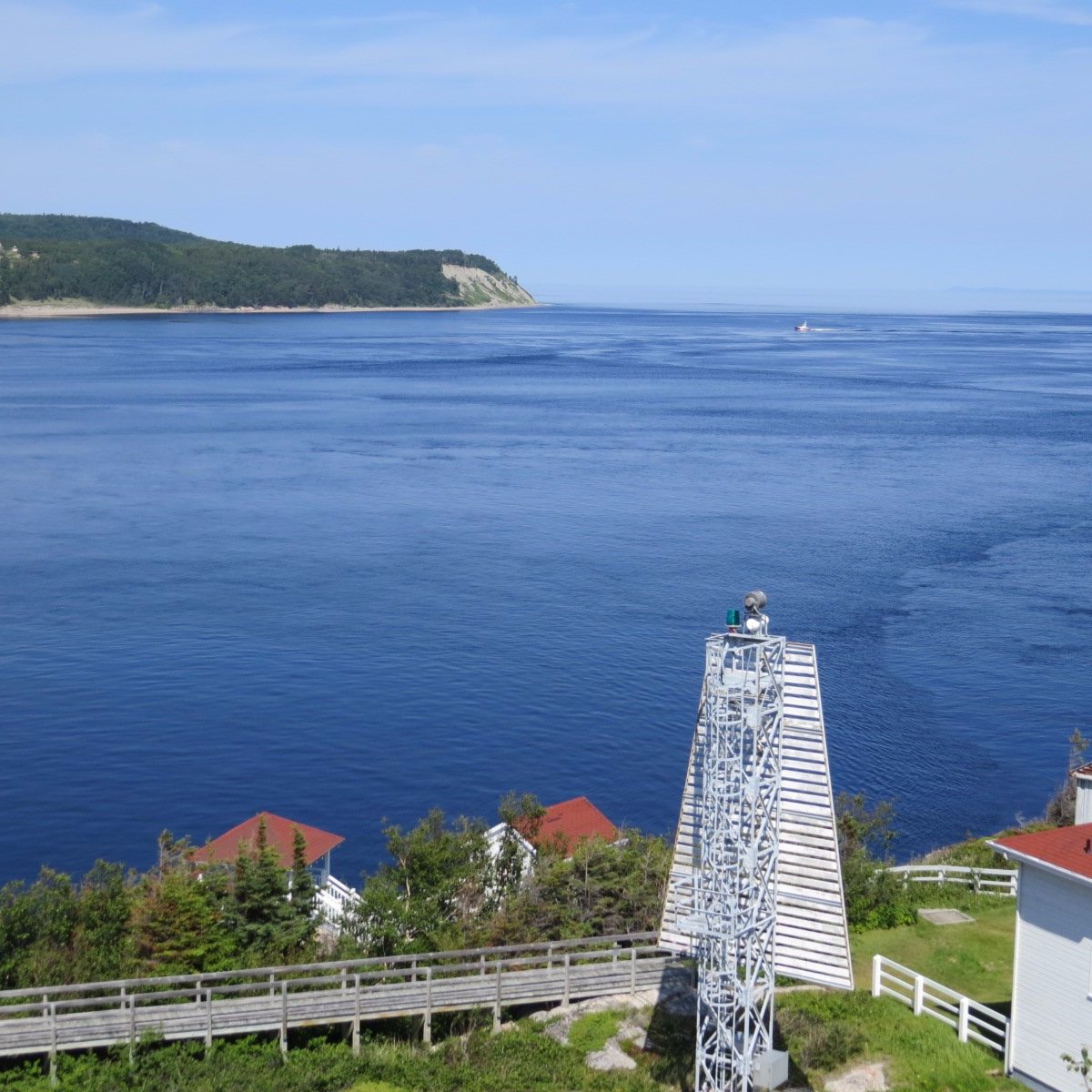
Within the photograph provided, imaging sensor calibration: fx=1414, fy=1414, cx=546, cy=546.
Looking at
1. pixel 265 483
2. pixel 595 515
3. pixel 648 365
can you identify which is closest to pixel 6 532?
pixel 265 483

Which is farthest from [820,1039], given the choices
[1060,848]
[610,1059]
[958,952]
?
[958,952]

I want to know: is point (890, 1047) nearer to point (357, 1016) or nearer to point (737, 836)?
point (737, 836)

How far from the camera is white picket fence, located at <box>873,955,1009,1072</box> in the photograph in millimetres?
19005

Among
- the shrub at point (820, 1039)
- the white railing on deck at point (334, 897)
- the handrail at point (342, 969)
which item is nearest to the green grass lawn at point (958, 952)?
the shrub at point (820, 1039)

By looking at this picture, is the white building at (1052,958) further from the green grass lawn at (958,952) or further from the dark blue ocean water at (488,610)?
the dark blue ocean water at (488,610)

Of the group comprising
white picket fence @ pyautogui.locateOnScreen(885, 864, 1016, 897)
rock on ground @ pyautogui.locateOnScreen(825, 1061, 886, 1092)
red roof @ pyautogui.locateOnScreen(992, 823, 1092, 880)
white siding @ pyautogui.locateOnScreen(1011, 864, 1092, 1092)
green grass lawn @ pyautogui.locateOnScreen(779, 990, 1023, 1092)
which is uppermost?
red roof @ pyautogui.locateOnScreen(992, 823, 1092, 880)

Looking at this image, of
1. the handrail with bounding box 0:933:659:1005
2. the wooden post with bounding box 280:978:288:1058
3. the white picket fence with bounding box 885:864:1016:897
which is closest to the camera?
the handrail with bounding box 0:933:659:1005

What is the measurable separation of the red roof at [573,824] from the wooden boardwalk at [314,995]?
8.26 metres

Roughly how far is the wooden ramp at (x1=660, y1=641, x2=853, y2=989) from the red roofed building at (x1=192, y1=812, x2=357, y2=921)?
10740mm

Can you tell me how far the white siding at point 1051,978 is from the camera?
17.7 meters

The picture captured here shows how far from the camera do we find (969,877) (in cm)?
2684

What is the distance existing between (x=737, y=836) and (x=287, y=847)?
16.3 metres

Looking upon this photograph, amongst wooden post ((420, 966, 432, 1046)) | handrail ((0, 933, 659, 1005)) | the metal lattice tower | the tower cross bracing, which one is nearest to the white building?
the tower cross bracing

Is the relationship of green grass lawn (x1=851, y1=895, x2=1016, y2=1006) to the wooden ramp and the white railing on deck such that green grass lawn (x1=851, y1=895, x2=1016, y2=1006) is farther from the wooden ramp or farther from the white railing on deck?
the white railing on deck
